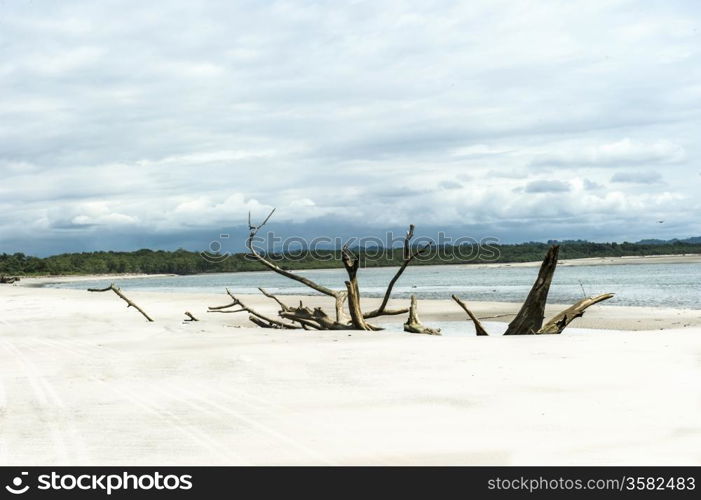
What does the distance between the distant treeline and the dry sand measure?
120 meters

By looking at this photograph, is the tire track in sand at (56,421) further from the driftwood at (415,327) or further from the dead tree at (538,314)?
the dead tree at (538,314)

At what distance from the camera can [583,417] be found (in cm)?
610

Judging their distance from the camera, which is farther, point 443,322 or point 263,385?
point 443,322

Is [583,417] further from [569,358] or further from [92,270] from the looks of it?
[92,270]

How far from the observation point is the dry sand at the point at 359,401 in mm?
5215

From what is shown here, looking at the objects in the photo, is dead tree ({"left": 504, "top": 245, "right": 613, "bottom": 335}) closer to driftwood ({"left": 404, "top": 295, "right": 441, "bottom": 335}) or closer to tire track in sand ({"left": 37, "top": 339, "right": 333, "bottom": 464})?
driftwood ({"left": 404, "top": 295, "right": 441, "bottom": 335})

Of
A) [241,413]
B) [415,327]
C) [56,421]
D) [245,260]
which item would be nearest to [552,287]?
[415,327]

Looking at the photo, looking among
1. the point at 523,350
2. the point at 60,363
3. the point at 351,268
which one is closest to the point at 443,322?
the point at 351,268

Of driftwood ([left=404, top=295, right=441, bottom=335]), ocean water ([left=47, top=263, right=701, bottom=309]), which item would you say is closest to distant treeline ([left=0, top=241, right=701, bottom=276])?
ocean water ([left=47, top=263, right=701, bottom=309])

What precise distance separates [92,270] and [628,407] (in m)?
141

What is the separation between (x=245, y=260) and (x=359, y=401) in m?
148

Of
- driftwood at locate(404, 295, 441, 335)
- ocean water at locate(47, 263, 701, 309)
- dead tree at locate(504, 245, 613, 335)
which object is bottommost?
ocean water at locate(47, 263, 701, 309)

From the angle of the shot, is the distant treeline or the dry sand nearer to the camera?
the dry sand

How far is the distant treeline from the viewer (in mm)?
135500
